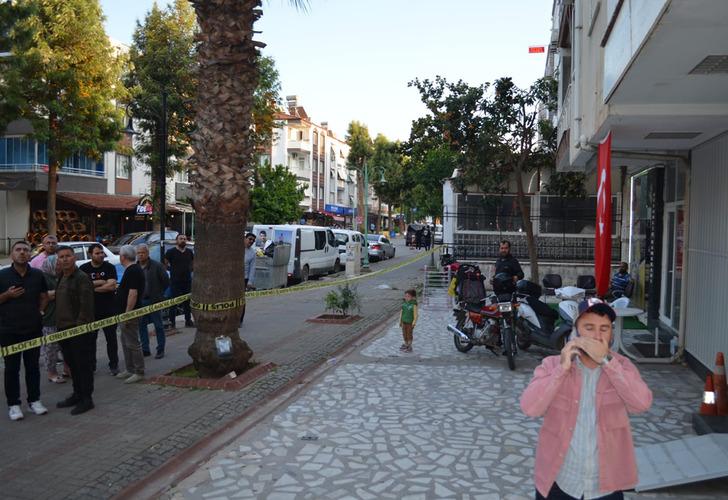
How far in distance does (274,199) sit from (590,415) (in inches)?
1466

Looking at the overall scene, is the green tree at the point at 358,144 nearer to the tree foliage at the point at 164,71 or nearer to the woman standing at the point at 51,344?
the tree foliage at the point at 164,71

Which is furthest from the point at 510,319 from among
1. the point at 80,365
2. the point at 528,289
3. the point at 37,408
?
the point at 37,408

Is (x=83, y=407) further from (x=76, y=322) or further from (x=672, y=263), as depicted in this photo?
(x=672, y=263)

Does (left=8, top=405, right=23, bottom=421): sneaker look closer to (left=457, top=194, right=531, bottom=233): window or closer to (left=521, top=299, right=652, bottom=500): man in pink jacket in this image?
(left=521, top=299, right=652, bottom=500): man in pink jacket

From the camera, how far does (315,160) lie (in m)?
68.3

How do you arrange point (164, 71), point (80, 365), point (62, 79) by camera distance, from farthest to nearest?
1. point (164, 71)
2. point (62, 79)
3. point (80, 365)

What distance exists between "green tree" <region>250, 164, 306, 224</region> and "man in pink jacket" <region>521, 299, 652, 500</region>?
119ft

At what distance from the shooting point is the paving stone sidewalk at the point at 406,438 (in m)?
4.80

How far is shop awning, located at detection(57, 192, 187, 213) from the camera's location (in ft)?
110

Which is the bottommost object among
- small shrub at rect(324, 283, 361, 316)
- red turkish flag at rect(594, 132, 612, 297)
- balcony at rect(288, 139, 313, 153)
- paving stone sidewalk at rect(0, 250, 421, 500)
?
paving stone sidewalk at rect(0, 250, 421, 500)

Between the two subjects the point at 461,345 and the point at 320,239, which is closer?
the point at 461,345

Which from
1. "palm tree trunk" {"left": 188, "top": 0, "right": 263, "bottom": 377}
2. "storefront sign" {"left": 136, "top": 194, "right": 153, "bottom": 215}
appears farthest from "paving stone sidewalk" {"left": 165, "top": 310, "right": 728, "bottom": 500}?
"storefront sign" {"left": 136, "top": 194, "right": 153, "bottom": 215}

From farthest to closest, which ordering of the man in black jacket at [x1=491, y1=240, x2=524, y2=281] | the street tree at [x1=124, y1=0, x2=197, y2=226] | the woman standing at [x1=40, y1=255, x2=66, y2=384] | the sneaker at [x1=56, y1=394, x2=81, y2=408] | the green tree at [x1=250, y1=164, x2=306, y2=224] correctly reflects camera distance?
1. the green tree at [x1=250, y1=164, x2=306, y2=224]
2. the street tree at [x1=124, y1=0, x2=197, y2=226]
3. the man in black jacket at [x1=491, y1=240, x2=524, y2=281]
4. the woman standing at [x1=40, y1=255, x2=66, y2=384]
5. the sneaker at [x1=56, y1=394, x2=81, y2=408]

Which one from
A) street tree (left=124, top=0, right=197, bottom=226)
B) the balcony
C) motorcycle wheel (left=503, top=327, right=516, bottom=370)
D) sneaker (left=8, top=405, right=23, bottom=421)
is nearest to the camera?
sneaker (left=8, top=405, right=23, bottom=421)
